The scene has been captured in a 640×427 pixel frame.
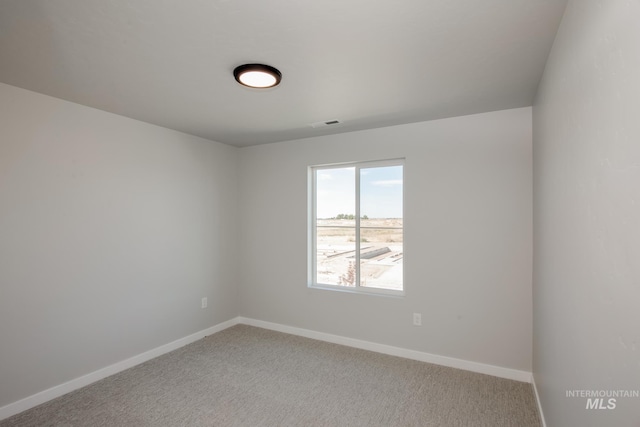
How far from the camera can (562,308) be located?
163 cm

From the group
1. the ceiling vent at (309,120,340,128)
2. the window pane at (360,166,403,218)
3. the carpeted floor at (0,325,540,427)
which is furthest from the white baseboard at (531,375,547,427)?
the ceiling vent at (309,120,340,128)

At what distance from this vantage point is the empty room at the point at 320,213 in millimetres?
1407

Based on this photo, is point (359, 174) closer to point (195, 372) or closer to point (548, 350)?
point (548, 350)

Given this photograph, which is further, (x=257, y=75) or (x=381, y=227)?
(x=381, y=227)

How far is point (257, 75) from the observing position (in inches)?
85.8

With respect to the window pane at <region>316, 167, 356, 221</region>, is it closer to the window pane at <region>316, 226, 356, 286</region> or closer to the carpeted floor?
the window pane at <region>316, 226, 356, 286</region>

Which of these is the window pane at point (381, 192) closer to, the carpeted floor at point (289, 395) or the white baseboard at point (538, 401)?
the carpeted floor at point (289, 395)

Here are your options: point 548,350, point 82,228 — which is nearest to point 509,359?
point 548,350

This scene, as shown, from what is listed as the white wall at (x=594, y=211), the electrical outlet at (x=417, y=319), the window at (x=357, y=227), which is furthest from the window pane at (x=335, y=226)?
the white wall at (x=594, y=211)

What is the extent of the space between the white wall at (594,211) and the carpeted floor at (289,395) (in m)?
0.76

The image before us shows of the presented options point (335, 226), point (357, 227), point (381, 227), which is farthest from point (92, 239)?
point (381, 227)

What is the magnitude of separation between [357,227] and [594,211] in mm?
2746

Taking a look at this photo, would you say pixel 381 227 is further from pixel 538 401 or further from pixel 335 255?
pixel 538 401

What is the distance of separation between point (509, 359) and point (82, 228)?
13.4 ft
